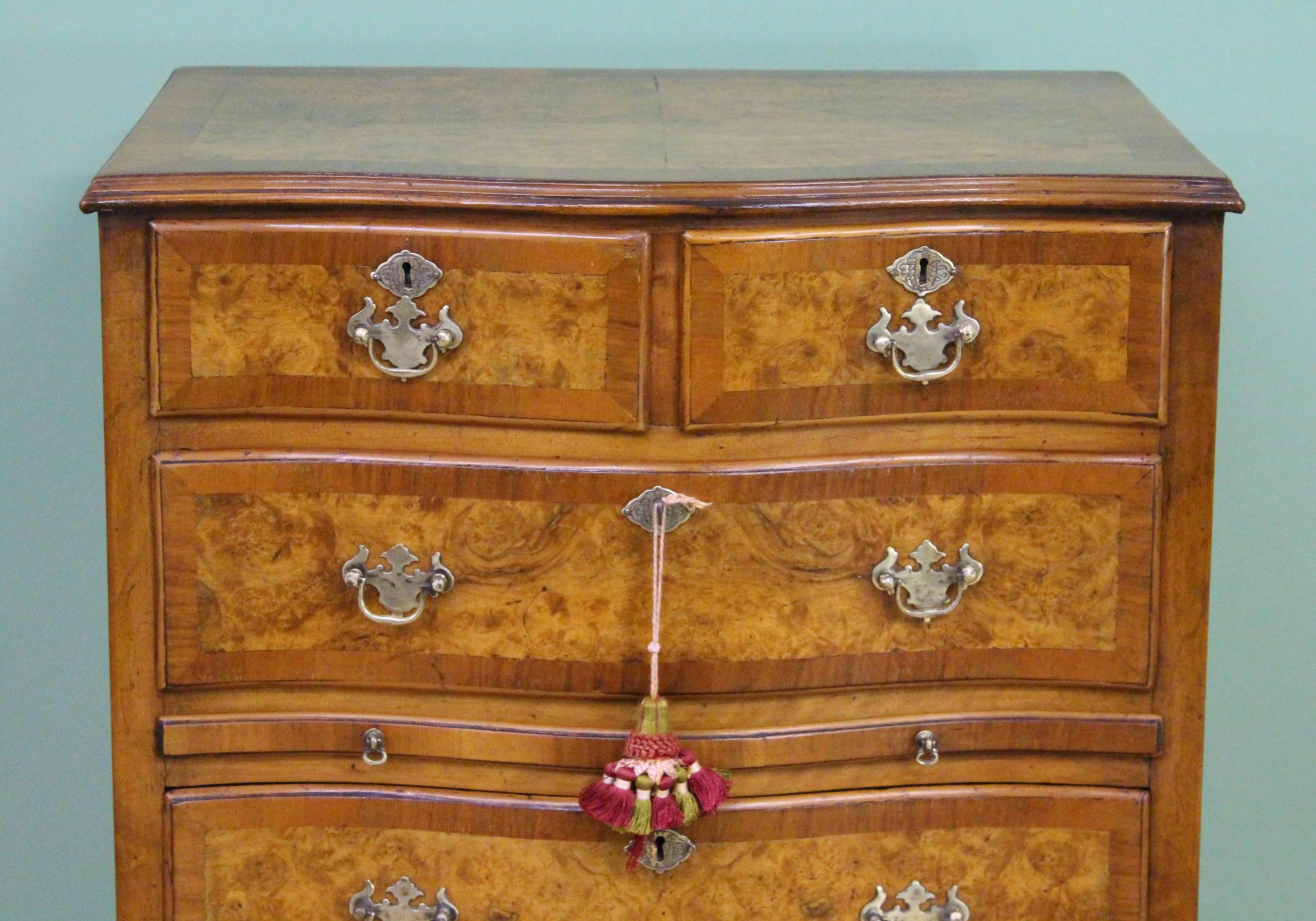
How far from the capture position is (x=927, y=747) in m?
1.88

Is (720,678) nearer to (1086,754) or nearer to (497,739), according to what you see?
(497,739)

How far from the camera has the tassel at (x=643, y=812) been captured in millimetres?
1790

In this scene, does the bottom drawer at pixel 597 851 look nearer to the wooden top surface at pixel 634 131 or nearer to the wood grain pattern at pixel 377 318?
the wood grain pattern at pixel 377 318

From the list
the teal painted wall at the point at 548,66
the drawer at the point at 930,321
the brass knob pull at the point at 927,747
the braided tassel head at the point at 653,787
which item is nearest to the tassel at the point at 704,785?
the braided tassel head at the point at 653,787

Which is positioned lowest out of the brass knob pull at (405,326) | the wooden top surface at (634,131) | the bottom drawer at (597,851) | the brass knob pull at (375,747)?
the bottom drawer at (597,851)

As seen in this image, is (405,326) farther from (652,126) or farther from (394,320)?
(652,126)

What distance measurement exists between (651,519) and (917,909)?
0.47 m

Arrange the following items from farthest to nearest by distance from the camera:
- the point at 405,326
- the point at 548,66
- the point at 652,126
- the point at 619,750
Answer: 1. the point at 548,66
2. the point at 652,126
3. the point at 619,750
4. the point at 405,326

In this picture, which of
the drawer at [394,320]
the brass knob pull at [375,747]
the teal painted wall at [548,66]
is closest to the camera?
the drawer at [394,320]

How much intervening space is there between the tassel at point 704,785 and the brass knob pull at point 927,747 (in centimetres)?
20

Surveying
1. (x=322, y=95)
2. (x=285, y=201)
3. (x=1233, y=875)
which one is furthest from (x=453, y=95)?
(x=1233, y=875)

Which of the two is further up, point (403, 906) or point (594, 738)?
point (594, 738)

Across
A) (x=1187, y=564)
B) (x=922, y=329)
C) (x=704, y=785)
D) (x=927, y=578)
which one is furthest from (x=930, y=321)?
(x=704, y=785)

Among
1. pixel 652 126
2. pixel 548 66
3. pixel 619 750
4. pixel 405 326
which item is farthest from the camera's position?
pixel 548 66
